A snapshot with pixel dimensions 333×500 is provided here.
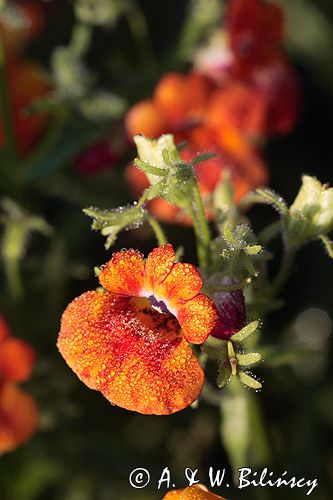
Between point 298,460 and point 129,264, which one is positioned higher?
point 129,264

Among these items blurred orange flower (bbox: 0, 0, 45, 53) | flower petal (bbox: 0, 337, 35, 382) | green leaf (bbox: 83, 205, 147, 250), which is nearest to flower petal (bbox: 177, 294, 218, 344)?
green leaf (bbox: 83, 205, 147, 250)

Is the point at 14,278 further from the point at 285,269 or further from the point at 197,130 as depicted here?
the point at 285,269

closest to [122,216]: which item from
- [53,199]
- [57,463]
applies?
[57,463]

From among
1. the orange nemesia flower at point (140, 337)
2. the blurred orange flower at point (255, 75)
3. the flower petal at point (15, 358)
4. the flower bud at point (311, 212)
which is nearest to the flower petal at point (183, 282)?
the orange nemesia flower at point (140, 337)

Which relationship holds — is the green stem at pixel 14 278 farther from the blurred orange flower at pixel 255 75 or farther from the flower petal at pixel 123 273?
the flower petal at pixel 123 273

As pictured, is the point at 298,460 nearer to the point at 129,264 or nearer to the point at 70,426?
the point at 70,426
